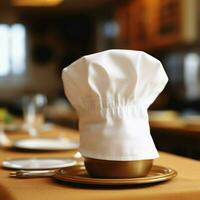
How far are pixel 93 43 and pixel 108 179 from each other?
8.63 metres

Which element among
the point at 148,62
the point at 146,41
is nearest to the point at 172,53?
the point at 146,41

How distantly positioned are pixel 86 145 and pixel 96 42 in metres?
8.47

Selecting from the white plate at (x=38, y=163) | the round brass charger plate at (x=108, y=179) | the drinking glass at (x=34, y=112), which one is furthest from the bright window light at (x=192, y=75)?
the round brass charger plate at (x=108, y=179)

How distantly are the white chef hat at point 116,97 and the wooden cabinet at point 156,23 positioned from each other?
3955 mm

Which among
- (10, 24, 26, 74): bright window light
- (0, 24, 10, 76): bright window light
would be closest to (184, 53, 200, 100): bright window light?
(10, 24, 26, 74): bright window light

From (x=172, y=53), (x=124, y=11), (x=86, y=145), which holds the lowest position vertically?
(x=86, y=145)

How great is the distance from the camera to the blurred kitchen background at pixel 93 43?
4957 mm

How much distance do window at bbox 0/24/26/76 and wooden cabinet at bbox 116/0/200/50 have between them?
10.3ft

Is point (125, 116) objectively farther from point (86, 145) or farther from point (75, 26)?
point (75, 26)

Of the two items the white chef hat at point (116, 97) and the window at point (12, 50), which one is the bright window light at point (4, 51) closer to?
the window at point (12, 50)

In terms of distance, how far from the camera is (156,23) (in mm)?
5703

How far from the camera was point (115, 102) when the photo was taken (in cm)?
103

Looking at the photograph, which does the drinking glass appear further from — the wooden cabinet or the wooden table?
the wooden cabinet

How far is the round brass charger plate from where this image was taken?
986 millimetres
